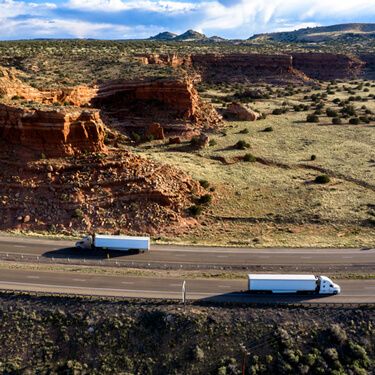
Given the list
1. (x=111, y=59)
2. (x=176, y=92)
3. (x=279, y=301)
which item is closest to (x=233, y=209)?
(x=279, y=301)

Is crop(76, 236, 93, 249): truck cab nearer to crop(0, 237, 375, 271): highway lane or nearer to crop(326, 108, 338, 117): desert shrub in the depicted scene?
crop(0, 237, 375, 271): highway lane

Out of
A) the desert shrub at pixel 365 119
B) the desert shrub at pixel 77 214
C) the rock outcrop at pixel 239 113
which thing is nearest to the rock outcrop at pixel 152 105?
the rock outcrop at pixel 239 113

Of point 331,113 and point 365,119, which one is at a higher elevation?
point 331,113

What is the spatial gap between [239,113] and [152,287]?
54.9 metres

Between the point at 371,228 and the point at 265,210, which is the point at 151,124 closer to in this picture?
the point at 265,210

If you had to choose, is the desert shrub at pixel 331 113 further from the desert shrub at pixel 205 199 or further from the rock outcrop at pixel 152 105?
the desert shrub at pixel 205 199

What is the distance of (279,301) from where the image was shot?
33.8 metres

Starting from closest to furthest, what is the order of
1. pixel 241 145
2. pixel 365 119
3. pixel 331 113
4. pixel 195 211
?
1. pixel 195 211
2. pixel 241 145
3. pixel 365 119
4. pixel 331 113

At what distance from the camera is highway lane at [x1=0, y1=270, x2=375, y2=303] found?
3419 centimetres

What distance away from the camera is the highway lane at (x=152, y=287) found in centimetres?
3419

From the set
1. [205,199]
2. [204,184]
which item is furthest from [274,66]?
[205,199]

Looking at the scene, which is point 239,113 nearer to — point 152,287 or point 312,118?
point 312,118

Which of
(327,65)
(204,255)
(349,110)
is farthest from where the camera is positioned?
(327,65)

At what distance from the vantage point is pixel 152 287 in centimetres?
3550
